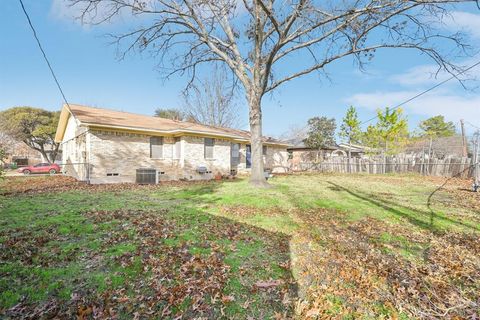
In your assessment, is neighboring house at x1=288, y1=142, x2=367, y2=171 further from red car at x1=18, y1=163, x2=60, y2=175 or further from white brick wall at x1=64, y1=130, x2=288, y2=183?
red car at x1=18, y1=163, x2=60, y2=175

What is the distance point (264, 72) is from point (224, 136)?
7.11 meters

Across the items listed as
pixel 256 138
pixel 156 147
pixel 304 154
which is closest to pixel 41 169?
pixel 156 147

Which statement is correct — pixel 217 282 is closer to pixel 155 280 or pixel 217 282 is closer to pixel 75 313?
pixel 155 280

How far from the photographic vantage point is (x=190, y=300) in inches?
110

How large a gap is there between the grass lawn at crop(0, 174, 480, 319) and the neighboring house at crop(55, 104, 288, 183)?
256 inches

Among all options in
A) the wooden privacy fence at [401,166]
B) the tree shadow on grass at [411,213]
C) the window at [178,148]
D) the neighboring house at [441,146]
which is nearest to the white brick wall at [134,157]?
the window at [178,148]

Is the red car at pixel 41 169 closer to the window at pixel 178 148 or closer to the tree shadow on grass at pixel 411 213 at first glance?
the window at pixel 178 148

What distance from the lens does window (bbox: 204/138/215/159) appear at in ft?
53.3

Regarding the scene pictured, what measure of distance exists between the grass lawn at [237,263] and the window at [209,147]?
9.77 metres

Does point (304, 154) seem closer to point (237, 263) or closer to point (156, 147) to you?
point (156, 147)

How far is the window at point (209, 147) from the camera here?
16.2 m

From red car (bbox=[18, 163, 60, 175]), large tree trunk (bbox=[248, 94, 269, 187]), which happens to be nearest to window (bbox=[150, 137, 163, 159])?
large tree trunk (bbox=[248, 94, 269, 187])

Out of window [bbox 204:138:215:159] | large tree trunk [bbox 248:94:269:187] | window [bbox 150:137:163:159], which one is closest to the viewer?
large tree trunk [bbox 248:94:269:187]

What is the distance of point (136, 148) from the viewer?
1409cm
